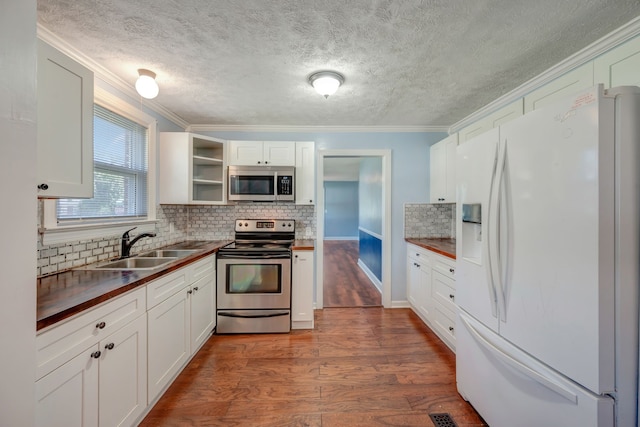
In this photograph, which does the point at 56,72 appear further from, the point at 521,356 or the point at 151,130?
the point at 521,356

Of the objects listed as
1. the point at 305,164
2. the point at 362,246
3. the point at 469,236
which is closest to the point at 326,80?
the point at 305,164

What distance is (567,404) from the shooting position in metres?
1.07

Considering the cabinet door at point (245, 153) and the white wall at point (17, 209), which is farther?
the cabinet door at point (245, 153)

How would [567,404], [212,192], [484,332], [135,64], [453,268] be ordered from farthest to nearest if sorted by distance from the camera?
[212,192] → [453,268] → [135,64] → [484,332] → [567,404]

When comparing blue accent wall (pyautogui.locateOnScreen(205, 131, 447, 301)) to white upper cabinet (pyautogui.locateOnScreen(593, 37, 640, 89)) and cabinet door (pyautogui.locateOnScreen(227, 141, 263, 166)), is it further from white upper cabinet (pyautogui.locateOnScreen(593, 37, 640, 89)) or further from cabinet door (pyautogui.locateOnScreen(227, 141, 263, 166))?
white upper cabinet (pyautogui.locateOnScreen(593, 37, 640, 89))

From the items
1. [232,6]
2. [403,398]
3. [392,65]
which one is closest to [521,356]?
[403,398]

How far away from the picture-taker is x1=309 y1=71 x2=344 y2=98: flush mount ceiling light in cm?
199

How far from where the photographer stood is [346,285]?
443 cm

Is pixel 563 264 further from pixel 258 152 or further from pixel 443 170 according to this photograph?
pixel 258 152

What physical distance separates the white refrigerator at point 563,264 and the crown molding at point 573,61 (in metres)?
0.92

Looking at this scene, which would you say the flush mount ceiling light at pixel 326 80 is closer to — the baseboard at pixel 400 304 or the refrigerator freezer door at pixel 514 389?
the refrigerator freezer door at pixel 514 389

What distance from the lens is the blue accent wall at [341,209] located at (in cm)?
1006

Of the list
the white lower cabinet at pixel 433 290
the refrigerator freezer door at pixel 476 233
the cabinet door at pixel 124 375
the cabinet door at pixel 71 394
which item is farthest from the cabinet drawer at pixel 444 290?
the cabinet door at pixel 71 394

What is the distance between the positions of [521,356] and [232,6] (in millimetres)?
2314
